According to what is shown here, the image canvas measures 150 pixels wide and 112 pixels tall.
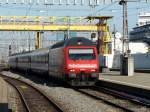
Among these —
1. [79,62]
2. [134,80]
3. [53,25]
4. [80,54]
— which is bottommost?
[134,80]

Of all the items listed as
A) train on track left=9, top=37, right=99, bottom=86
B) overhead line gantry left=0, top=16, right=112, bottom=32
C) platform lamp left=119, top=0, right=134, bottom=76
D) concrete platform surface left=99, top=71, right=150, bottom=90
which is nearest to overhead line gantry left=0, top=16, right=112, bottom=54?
overhead line gantry left=0, top=16, right=112, bottom=32

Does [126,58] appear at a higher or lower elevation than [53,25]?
lower

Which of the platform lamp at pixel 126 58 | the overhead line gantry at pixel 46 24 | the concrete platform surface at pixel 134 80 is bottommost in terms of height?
A: the concrete platform surface at pixel 134 80

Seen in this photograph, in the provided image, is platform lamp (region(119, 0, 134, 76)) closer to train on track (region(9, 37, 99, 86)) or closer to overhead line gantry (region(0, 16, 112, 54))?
train on track (region(9, 37, 99, 86))

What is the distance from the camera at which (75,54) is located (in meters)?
29.7

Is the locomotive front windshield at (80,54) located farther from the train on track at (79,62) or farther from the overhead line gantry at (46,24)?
the overhead line gantry at (46,24)

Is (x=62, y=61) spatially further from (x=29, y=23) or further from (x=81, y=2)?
(x=29, y=23)

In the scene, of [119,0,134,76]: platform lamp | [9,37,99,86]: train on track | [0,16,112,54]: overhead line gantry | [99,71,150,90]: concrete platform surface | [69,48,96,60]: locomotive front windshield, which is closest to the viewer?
[99,71,150,90]: concrete platform surface

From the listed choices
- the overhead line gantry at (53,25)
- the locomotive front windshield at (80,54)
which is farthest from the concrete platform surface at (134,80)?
the overhead line gantry at (53,25)

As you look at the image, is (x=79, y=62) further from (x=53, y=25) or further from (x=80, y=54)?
(x=53, y=25)

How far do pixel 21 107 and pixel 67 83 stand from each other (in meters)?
11.8

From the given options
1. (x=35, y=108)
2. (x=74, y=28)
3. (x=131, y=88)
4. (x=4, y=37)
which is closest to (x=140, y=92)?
(x=131, y=88)

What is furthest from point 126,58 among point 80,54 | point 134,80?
point 80,54

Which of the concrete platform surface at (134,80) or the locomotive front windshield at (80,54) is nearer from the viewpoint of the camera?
the concrete platform surface at (134,80)
